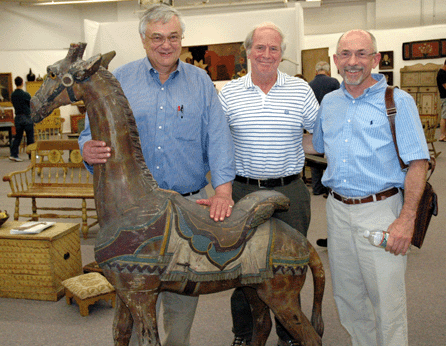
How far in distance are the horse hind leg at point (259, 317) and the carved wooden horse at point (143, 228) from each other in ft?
1.51

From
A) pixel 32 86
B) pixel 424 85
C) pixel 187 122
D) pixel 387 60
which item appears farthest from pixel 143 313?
pixel 32 86

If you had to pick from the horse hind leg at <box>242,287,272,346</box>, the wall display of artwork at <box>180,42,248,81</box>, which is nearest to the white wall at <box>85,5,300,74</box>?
the wall display of artwork at <box>180,42,248,81</box>

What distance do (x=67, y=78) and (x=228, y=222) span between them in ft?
2.96

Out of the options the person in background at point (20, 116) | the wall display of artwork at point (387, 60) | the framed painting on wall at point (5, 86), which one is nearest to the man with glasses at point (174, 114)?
the person in background at point (20, 116)

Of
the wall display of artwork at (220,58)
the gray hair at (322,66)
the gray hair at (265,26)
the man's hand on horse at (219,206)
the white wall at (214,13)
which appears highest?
the white wall at (214,13)

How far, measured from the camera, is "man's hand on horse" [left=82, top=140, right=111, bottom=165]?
6.19 feet

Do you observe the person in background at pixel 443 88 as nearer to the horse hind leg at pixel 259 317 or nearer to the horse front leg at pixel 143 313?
the horse hind leg at pixel 259 317

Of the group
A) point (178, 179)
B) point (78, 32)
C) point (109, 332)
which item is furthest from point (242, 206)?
point (78, 32)

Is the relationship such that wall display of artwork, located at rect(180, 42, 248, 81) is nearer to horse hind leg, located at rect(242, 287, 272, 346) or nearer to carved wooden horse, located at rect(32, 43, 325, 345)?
horse hind leg, located at rect(242, 287, 272, 346)

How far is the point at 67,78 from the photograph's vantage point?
1876mm

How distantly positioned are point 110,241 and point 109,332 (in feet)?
5.97

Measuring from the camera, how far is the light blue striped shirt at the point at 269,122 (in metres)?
2.64

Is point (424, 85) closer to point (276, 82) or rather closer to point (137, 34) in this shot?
point (137, 34)

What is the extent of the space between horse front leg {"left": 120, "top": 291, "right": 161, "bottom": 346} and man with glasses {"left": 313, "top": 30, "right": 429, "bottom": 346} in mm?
1123
